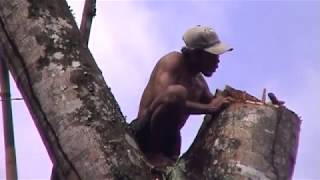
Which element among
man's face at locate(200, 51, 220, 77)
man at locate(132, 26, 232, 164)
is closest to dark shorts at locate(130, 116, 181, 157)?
man at locate(132, 26, 232, 164)

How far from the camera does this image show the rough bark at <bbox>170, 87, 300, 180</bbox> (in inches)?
118

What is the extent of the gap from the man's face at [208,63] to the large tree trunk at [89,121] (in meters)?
1.46

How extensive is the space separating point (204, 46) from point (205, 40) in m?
0.05

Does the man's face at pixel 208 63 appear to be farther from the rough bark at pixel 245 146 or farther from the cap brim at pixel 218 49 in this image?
the rough bark at pixel 245 146

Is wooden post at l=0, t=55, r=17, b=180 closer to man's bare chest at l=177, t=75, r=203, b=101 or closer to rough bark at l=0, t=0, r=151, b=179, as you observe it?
man's bare chest at l=177, t=75, r=203, b=101

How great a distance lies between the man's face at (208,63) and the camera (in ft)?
15.8

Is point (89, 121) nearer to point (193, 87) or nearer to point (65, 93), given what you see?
point (65, 93)

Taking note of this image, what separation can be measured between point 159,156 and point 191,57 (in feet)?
3.29

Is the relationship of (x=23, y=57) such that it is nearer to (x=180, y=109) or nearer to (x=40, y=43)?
(x=40, y=43)

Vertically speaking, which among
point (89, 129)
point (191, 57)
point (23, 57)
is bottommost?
point (191, 57)

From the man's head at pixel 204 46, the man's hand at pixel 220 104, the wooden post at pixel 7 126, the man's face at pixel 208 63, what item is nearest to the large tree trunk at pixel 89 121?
the man's hand at pixel 220 104

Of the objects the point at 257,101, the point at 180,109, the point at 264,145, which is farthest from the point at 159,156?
the point at 264,145

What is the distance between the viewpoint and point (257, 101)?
3525 millimetres

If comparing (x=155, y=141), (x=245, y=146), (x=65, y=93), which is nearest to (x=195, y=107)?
(x=155, y=141)
